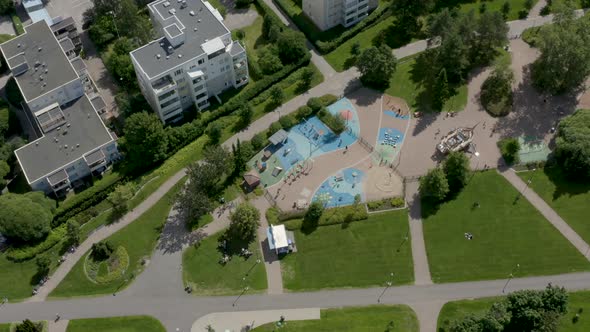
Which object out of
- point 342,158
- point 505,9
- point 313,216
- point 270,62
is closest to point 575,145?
point 342,158

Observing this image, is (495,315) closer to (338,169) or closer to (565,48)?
(338,169)

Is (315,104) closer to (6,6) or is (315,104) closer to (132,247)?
(132,247)

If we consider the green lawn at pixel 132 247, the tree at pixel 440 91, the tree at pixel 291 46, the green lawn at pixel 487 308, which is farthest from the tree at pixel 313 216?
the tree at pixel 291 46

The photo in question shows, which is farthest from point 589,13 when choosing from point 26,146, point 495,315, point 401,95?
point 26,146

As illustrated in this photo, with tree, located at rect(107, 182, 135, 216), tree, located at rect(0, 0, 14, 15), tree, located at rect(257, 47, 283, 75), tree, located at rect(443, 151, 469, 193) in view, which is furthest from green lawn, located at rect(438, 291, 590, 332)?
tree, located at rect(0, 0, 14, 15)

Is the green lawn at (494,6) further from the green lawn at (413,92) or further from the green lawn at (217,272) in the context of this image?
the green lawn at (217,272)

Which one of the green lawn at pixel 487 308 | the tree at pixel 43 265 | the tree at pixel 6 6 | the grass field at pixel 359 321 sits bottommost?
the green lawn at pixel 487 308
